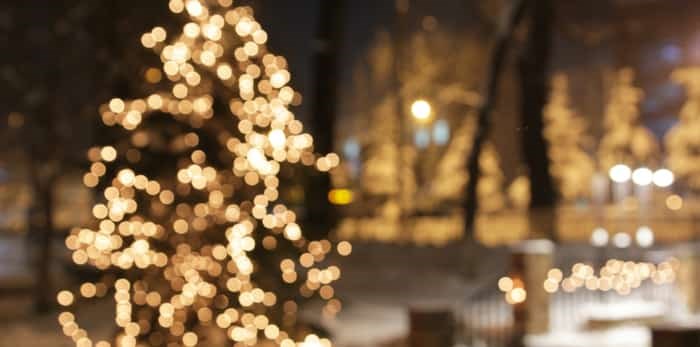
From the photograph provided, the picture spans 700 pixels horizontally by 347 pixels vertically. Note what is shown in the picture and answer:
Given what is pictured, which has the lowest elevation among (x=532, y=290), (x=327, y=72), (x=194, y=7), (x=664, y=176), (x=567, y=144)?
(x=532, y=290)

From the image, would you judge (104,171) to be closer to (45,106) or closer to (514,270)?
(514,270)

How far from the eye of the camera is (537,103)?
68.4 ft

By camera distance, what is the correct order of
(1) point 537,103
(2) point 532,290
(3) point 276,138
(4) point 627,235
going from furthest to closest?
(4) point 627,235
(1) point 537,103
(2) point 532,290
(3) point 276,138

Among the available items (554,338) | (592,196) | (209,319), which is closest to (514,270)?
(554,338)

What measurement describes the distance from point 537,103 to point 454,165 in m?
17.3

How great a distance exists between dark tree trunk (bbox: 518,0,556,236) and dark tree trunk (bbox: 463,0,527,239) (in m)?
0.58

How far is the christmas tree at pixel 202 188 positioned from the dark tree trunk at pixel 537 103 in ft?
38.9

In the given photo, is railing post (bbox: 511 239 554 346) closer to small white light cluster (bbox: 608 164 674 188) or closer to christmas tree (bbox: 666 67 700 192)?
christmas tree (bbox: 666 67 700 192)

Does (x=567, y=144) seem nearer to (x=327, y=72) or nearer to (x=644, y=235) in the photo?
(x=644, y=235)

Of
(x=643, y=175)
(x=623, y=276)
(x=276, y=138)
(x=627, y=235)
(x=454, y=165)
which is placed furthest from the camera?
(x=643, y=175)

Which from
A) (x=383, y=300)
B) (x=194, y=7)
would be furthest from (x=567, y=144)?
(x=194, y=7)

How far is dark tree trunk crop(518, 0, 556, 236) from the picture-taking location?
2089 centimetres

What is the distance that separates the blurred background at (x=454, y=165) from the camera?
14305mm

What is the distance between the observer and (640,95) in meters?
41.5
